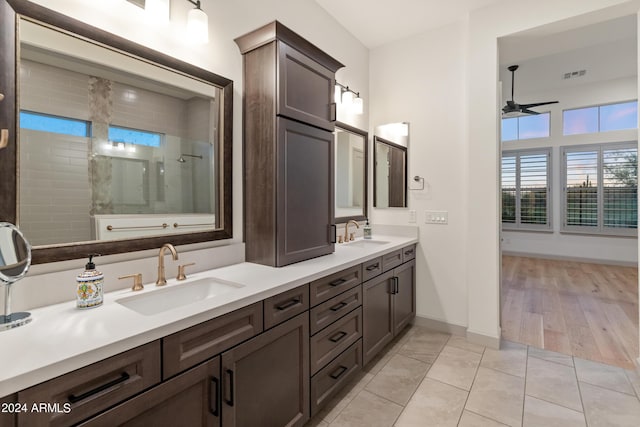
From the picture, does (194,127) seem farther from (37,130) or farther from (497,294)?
(497,294)

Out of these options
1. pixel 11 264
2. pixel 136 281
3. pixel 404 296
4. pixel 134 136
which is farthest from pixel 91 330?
pixel 404 296

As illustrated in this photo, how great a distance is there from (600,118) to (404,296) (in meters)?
5.96

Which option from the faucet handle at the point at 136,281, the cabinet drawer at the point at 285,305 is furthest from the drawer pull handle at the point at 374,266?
the faucet handle at the point at 136,281

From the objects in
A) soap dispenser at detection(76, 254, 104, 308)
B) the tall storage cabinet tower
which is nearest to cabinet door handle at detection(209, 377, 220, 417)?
soap dispenser at detection(76, 254, 104, 308)

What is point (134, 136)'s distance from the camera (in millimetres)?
1497

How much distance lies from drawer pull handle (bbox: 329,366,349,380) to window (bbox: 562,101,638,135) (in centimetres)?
684

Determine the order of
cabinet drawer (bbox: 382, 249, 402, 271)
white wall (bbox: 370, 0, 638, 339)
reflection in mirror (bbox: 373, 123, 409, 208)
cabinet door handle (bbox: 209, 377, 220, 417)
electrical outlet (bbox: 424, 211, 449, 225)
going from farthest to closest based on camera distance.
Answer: reflection in mirror (bbox: 373, 123, 409, 208) → electrical outlet (bbox: 424, 211, 449, 225) → white wall (bbox: 370, 0, 638, 339) → cabinet drawer (bbox: 382, 249, 402, 271) → cabinet door handle (bbox: 209, 377, 220, 417)

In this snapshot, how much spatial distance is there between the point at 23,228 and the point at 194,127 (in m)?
0.91

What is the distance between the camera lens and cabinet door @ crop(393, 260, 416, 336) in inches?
105

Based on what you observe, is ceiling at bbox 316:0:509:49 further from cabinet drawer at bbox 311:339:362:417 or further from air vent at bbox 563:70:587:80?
air vent at bbox 563:70:587:80

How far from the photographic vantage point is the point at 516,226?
22.3ft

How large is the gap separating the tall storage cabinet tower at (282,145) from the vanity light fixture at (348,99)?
766 mm

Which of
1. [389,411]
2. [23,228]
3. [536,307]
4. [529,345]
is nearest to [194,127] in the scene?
[23,228]

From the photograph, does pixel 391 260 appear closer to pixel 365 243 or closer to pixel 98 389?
pixel 365 243
